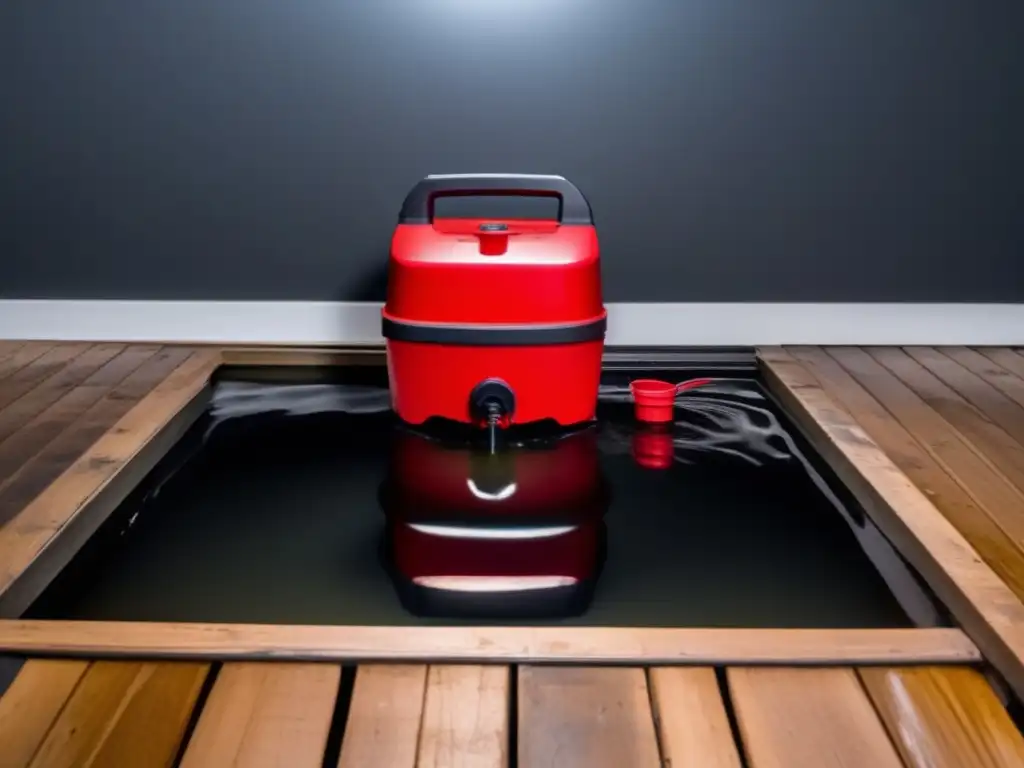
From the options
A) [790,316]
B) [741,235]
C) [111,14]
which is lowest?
[790,316]

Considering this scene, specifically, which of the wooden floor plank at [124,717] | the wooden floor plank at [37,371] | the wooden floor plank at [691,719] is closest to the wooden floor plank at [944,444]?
the wooden floor plank at [691,719]

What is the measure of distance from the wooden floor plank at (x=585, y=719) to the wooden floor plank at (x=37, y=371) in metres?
1.38

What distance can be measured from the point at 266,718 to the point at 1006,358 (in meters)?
1.97

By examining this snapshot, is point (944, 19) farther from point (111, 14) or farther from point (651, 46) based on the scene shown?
point (111, 14)

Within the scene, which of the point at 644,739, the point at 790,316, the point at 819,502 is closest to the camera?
the point at 644,739

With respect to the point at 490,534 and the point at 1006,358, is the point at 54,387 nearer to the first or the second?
the point at 490,534

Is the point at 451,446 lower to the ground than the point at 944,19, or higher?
lower

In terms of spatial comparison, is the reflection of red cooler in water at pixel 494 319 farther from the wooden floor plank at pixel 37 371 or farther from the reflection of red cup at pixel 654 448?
the wooden floor plank at pixel 37 371

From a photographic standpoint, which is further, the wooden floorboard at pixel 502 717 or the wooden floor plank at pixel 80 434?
the wooden floor plank at pixel 80 434

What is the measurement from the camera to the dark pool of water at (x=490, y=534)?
1.34 meters

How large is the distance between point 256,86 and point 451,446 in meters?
1.04

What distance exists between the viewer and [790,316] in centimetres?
251

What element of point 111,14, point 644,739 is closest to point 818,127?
point 111,14

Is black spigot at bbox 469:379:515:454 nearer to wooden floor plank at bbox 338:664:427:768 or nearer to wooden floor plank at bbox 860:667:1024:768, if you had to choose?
wooden floor plank at bbox 338:664:427:768
